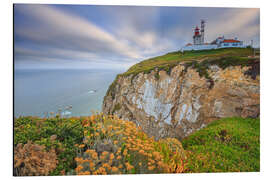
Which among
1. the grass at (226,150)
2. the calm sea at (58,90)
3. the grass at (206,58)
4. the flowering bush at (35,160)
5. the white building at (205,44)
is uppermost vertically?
the white building at (205,44)

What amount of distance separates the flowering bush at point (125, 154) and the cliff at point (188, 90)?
8.94ft

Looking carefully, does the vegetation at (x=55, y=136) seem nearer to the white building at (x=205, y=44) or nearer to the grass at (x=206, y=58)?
the grass at (x=206, y=58)

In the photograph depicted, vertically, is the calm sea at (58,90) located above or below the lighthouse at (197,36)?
below

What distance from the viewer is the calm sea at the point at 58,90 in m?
2.71

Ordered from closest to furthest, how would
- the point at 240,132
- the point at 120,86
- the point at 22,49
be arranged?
1. the point at 22,49
2. the point at 240,132
3. the point at 120,86

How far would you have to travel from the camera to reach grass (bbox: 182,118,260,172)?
2.22 meters

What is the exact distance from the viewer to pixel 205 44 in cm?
368

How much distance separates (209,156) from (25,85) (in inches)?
163

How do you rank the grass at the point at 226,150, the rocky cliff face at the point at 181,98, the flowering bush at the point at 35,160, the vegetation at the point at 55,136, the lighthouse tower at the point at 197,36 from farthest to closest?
1. the rocky cliff face at the point at 181,98
2. the lighthouse tower at the point at 197,36
3. the grass at the point at 226,150
4. the vegetation at the point at 55,136
5. the flowering bush at the point at 35,160

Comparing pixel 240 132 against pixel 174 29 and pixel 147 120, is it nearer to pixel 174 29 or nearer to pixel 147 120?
pixel 174 29

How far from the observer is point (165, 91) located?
19.8 ft

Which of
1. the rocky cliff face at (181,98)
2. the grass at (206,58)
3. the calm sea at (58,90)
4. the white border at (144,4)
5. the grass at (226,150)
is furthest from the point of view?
the rocky cliff face at (181,98)

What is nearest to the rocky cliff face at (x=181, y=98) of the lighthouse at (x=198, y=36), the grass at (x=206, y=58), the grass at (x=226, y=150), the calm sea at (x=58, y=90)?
the grass at (x=206, y=58)
